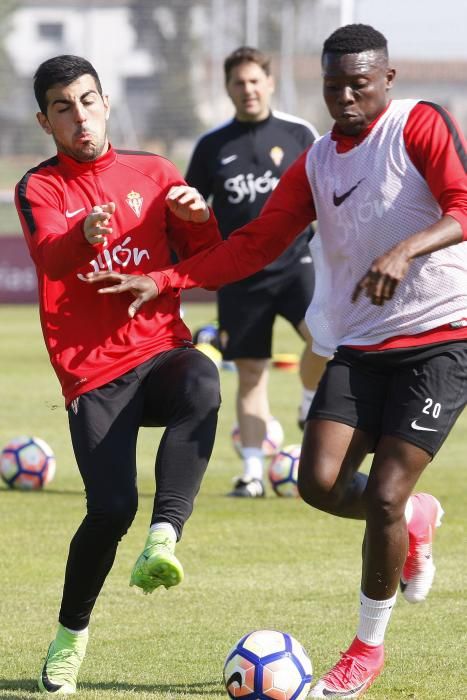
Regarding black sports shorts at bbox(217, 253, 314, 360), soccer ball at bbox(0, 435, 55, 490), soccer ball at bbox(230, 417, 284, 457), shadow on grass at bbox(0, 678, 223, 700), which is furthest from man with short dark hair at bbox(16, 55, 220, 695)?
soccer ball at bbox(230, 417, 284, 457)

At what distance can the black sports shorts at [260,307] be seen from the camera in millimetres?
10070

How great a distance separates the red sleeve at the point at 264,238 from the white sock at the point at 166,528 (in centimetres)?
103

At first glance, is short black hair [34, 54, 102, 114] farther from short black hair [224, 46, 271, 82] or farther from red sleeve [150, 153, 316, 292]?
short black hair [224, 46, 271, 82]

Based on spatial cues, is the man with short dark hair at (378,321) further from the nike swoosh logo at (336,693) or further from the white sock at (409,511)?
the white sock at (409,511)

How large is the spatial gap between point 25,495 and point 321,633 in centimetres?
421

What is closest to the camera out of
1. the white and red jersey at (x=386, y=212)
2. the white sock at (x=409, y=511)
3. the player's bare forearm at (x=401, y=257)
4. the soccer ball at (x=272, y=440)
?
the player's bare forearm at (x=401, y=257)

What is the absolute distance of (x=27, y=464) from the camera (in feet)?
33.3

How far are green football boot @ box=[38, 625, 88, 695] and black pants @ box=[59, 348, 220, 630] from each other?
0.17ft

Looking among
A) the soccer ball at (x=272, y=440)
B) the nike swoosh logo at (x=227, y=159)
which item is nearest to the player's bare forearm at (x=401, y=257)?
the nike swoosh logo at (x=227, y=159)

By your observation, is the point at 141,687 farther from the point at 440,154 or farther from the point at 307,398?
the point at 307,398

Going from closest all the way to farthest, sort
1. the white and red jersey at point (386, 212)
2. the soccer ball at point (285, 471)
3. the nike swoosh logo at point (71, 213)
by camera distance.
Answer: the white and red jersey at point (386, 212), the nike swoosh logo at point (71, 213), the soccer ball at point (285, 471)

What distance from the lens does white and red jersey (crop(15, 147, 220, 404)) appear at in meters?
5.53

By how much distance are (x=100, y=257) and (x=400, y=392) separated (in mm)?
1315

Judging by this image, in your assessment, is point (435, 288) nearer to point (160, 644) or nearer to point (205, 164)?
point (160, 644)
